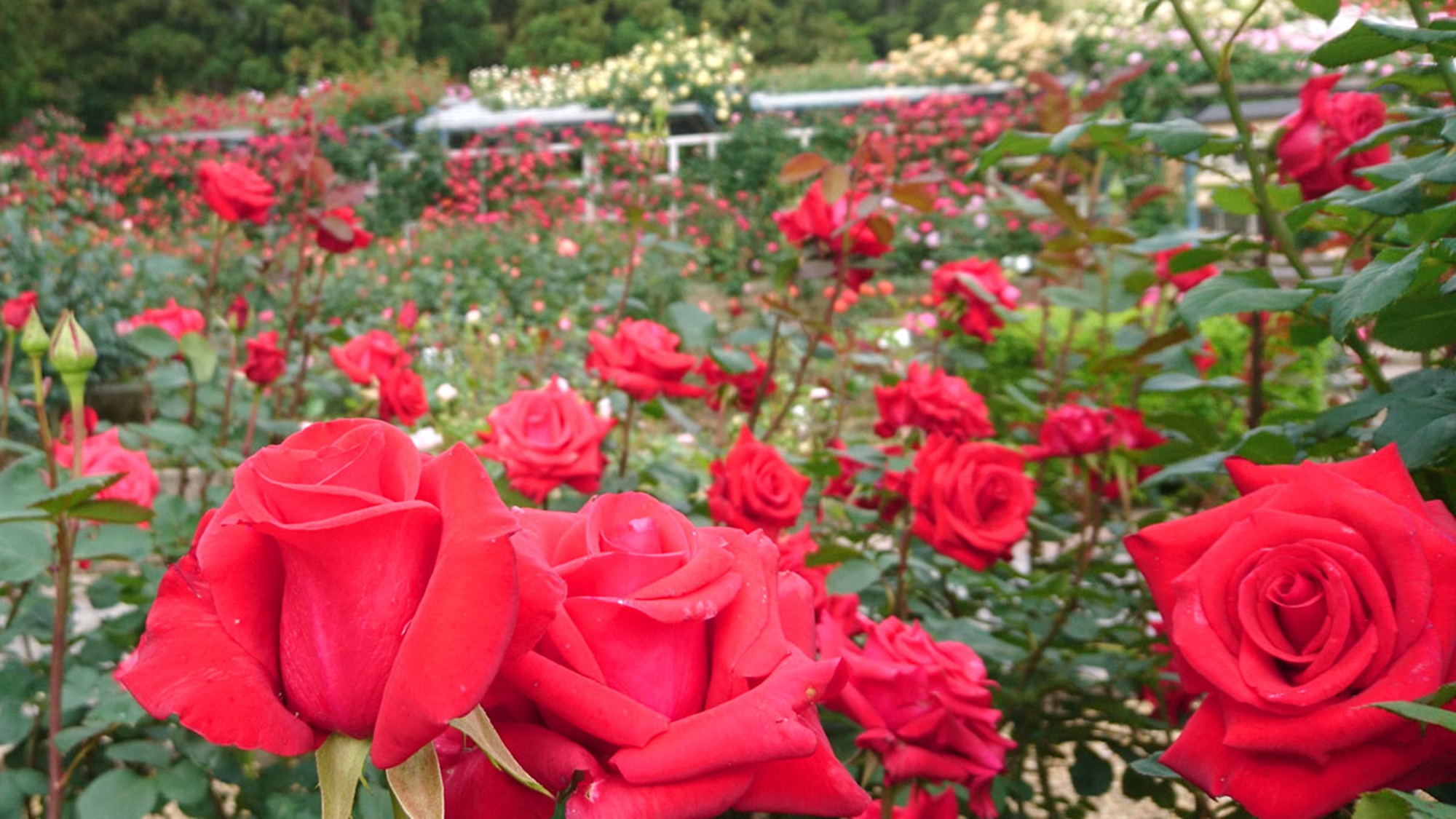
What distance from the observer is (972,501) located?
680mm

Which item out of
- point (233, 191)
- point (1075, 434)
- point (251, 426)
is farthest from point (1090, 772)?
point (233, 191)

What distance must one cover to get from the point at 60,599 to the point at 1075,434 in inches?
29.5

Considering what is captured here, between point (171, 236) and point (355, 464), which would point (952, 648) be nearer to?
point (355, 464)

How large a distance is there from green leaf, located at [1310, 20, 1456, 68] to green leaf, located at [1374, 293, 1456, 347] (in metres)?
0.10

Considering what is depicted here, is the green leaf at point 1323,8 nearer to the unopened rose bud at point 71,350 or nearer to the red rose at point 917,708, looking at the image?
the red rose at point 917,708

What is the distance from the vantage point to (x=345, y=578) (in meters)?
0.21

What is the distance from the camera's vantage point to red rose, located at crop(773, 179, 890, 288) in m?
0.97

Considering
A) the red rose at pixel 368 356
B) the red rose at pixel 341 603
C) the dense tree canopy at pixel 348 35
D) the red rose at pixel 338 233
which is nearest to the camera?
the red rose at pixel 341 603

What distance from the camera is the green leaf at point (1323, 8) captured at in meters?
0.49

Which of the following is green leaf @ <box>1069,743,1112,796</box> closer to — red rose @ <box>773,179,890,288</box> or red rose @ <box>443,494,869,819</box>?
red rose @ <box>773,179,890,288</box>

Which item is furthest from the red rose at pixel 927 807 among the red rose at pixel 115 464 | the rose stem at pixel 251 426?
the rose stem at pixel 251 426

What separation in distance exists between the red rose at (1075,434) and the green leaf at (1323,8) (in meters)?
0.41

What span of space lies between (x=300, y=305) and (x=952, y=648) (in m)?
1.05

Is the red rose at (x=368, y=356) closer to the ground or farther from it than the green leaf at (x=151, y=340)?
closer to the ground
